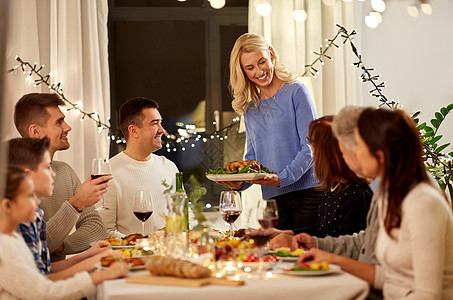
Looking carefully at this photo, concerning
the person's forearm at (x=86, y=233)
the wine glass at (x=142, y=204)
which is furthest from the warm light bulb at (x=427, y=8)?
the wine glass at (x=142, y=204)

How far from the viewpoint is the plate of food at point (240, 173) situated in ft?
9.90

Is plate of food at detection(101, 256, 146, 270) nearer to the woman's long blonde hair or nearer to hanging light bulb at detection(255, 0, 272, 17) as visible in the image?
the woman's long blonde hair

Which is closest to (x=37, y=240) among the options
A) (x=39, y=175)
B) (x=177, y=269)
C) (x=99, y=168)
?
(x=39, y=175)

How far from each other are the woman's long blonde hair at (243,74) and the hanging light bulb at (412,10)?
7.12 ft

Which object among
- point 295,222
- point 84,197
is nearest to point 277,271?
point 84,197

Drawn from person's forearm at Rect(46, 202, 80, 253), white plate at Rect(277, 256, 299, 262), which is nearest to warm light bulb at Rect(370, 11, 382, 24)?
person's forearm at Rect(46, 202, 80, 253)

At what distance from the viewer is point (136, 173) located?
3.48 meters

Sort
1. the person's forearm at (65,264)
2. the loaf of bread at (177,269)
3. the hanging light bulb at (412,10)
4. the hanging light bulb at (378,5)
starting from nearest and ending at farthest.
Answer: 1. the loaf of bread at (177,269)
2. the person's forearm at (65,264)
3. the hanging light bulb at (378,5)
4. the hanging light bulb at (412,10)

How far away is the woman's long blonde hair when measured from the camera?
3.46 meters

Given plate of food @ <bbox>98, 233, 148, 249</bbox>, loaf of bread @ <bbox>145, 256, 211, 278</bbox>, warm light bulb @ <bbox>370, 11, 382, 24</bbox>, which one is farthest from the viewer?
warm light bulb @ <bbox>370, 11, 382, 24</bbox>

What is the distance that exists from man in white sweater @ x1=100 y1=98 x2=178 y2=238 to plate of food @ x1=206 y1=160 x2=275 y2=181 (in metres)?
0.41

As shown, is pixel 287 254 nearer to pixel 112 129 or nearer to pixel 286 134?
pixel 286 134

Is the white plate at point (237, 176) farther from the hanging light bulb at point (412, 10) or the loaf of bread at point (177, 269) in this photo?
the hanging light bulb at point (412, 10)

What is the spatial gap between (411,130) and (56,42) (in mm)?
3471
